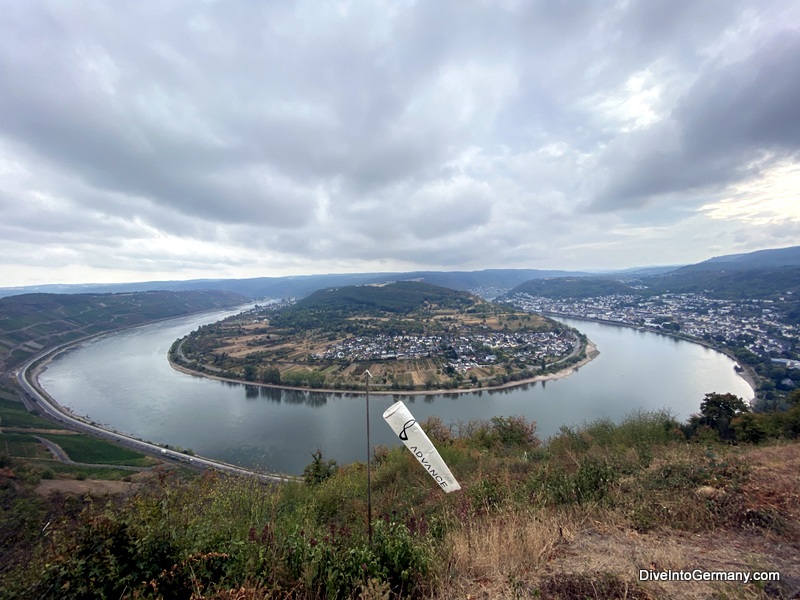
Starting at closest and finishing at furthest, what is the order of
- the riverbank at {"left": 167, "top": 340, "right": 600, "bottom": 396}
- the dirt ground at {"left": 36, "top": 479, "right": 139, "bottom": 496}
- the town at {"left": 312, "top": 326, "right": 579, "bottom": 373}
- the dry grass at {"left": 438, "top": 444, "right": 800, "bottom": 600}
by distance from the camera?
the dry grass at {"left": 438, "top": 444, "right": 800, "bottom": 600} < the dirt ground at {"left": 36, "top": 479, "right": 139, "bottom": 496} < the riverbank at {"left": 167, "top": 340, "right": 600, "bottom": 396} < the town at {"left": 312, "top": 326, "right": 579, "bottom": 373}

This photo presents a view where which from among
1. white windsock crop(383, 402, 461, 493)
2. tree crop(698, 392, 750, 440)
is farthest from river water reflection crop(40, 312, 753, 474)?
white windsock crop(383, 402, 461, 493)

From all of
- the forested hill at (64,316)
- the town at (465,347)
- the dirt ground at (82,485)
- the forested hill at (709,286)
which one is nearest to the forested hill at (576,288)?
the forested hill at (709,286)

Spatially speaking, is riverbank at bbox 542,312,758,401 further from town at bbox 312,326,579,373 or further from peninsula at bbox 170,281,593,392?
town at bbox 312,326,579,373

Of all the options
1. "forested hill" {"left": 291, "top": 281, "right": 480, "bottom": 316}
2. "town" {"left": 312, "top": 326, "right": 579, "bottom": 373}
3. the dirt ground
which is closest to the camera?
the dirt ground

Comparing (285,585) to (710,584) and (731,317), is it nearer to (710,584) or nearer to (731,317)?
(710,584)

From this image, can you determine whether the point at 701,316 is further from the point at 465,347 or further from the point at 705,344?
the point at 465,347

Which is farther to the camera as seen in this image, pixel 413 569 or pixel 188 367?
pixel 188 367

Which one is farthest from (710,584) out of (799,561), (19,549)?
(19,549)
